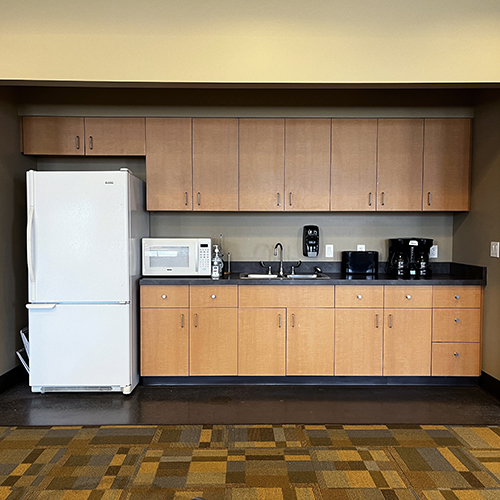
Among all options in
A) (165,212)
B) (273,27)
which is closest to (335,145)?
(273,27)

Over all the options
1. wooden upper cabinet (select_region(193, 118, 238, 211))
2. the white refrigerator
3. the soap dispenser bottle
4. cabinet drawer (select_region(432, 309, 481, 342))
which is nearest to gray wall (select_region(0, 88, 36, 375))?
the white refrigerator

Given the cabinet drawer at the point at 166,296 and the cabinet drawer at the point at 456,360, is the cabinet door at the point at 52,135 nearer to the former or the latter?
the cabinet drawer at the point at 166,296

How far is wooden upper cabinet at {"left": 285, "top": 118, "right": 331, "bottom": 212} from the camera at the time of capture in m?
3.86

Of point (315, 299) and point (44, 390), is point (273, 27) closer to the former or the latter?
point (315, 299)

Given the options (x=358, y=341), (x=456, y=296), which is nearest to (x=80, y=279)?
(x=358, y=341)

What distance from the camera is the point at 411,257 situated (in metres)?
3.98

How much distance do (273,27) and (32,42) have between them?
60.6 inches

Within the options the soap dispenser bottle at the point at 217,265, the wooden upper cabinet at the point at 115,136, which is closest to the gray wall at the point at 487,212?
the soap dispenser bottle at the point at 217,265

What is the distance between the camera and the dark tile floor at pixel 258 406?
3.04m

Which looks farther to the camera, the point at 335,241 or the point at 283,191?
the point at 335,241

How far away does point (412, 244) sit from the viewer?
3947 mm

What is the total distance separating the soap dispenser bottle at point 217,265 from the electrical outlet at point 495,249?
2.18 meters

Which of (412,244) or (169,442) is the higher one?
(412,244)

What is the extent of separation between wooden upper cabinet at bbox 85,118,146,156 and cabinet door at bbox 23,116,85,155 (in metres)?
0.08
